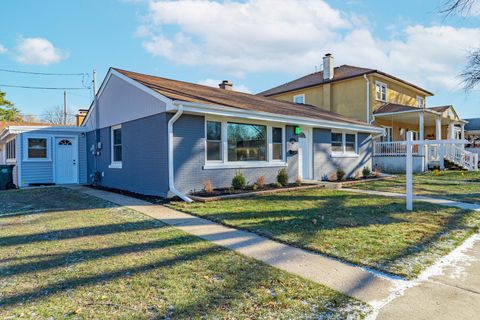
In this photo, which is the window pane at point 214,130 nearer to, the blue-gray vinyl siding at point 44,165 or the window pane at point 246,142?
the window pane at point 246,142

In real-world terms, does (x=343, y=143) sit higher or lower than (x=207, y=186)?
higher

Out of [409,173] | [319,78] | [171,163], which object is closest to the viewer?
[409,173]

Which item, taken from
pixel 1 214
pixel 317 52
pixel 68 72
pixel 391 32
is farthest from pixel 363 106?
pixel 68 72

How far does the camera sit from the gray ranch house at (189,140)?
9164 millimetres

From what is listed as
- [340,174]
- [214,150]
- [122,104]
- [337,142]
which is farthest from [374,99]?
[122,104]

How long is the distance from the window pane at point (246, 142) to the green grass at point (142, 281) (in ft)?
17.1

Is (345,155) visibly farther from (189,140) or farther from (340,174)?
(189,140)

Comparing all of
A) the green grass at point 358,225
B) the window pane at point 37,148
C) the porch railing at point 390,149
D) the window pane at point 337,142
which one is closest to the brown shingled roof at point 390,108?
the porch railing at point 390,149

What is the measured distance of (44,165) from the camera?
14.1 m

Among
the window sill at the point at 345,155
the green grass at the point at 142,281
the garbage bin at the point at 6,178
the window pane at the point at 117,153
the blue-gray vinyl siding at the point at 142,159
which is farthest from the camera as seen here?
the window sill at the point at 345,155

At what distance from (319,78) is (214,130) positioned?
18127 millimetres

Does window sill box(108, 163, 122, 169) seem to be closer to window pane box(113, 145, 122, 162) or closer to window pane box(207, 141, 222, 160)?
window pane box(113, 145, 122, 162)

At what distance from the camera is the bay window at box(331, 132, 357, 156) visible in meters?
14.5

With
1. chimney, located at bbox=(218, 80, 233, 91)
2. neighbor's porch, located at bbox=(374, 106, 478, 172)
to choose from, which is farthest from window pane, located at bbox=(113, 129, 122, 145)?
neighbor's porch, located at bbox=(374, 106, 478, 172)
